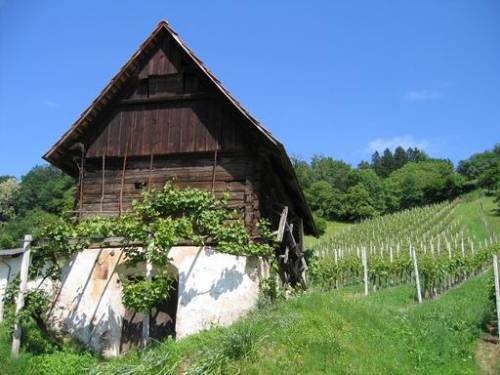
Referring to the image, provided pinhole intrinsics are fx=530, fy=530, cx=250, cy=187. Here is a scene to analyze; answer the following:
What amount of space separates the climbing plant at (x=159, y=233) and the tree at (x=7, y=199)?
2888 inches

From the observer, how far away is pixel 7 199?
82.8 metres

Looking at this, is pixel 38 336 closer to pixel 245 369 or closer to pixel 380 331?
pixel 245 369

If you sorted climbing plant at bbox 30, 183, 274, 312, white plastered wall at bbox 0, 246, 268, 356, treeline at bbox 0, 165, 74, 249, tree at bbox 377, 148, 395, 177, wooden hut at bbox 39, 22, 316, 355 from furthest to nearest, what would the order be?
tree at bbox 377, 148, 395, 177
treeline at bbox 0, 165, 74, 249
wooden hut at bbox 39, 22, 316, 355
white plastered wall at bbox 0, 246, 268, 356
climbing plant at bbox 30, 183, 274, 312

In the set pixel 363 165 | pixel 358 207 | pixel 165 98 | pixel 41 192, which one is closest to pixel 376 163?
pixel 363 165

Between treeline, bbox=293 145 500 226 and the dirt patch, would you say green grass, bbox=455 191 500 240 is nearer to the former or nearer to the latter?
treeline, bbox=293 145 500 226

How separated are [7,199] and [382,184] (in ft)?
219

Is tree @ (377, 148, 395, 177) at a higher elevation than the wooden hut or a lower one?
higher

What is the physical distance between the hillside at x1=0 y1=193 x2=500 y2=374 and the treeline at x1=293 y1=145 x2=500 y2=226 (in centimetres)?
7414

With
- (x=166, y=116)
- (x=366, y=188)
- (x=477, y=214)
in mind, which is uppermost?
(x=366, y=188)

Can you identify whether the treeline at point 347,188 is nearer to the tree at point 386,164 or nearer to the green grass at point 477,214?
the tree at point 386,164

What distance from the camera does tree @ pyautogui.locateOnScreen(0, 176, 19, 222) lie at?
261ft

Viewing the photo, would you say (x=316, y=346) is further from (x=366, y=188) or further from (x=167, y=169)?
(x=366, y=188)

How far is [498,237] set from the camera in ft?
156

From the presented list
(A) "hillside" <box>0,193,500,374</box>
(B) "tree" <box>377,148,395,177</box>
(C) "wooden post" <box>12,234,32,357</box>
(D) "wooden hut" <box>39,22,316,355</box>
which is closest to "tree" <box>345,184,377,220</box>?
(B) "tree" <box>377,148,395,177</box>
